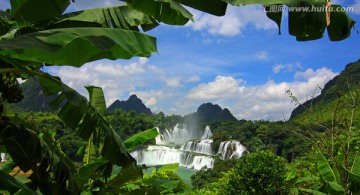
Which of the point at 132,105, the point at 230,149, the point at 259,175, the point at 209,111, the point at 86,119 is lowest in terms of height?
the point at 230,149

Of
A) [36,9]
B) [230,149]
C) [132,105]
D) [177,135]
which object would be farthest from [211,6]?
[132,105]

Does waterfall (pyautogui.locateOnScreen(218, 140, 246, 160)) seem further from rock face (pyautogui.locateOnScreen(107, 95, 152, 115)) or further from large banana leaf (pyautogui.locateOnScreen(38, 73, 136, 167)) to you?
rock face (pyautogui.locateOnScreen(107, 95, 152, 115))

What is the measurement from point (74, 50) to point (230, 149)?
92.9ft

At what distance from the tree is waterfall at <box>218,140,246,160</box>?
85.6 feet

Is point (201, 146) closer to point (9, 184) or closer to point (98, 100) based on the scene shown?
point (98, 100)

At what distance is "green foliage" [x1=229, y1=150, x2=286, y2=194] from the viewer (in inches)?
296

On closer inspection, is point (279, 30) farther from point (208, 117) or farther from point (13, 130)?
point (208, 117)

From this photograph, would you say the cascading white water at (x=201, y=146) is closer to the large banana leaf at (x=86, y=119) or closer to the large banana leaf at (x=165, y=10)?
the large banana leaf at (x=86, y=119)

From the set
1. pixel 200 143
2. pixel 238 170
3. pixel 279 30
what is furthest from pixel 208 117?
pixel 279 30

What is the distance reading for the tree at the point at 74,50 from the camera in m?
1.73

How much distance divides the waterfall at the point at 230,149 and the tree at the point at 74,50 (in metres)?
26.1

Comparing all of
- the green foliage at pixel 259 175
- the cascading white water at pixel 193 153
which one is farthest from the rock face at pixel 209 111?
the green foliage at pixel 259 175

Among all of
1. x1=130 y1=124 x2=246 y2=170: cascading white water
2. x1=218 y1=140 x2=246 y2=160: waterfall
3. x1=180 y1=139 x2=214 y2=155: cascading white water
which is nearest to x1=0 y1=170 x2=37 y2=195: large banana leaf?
x1=130 y1=124 x2=246 y2=170: cascading white water

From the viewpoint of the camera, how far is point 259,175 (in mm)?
7625
